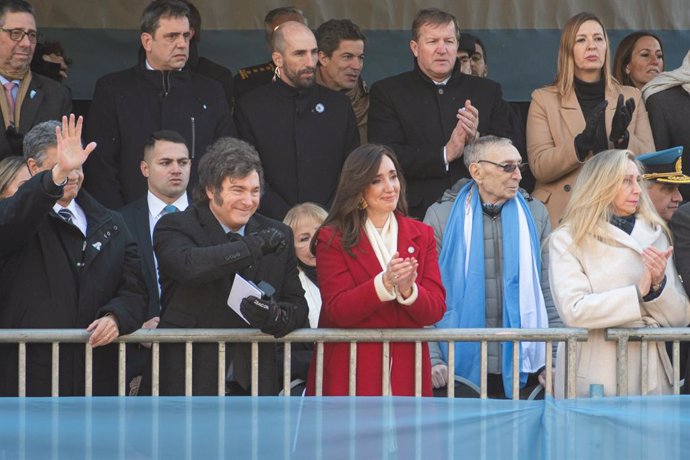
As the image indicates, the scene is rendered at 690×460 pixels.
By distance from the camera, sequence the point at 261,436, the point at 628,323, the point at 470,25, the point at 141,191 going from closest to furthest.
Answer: the point at 261,436 < the point at 628,323 < the point at 141,191 < the point at 470,25

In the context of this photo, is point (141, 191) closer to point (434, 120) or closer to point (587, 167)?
point (434, 120)

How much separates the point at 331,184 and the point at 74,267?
2.10 metres

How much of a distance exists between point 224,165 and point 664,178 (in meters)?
2.47

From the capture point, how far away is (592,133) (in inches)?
325

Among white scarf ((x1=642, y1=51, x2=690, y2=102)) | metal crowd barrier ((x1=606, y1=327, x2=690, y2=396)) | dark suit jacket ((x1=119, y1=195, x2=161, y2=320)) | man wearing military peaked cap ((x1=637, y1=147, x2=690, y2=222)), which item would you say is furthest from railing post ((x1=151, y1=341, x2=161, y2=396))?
white scarf ((x1=642, y1=51, x2=690, y2=102))

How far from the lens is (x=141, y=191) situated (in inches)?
333

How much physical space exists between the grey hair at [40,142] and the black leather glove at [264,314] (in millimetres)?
1489

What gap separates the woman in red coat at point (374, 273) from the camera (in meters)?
6.46

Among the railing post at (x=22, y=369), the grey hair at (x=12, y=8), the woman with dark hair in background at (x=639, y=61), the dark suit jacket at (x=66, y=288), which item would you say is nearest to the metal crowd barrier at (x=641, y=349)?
the dark suit jacket at (x=66, y=288)

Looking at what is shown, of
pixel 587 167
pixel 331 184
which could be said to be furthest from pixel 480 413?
pixel 331 184

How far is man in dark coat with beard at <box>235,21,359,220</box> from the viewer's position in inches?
333

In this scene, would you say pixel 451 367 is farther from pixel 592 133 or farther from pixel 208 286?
pixel 592 133

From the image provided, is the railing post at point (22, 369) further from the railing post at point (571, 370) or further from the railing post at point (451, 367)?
the railing post at point (571, 370)

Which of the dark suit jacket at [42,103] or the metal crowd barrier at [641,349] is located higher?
the dark suit jacket at [42,103]
